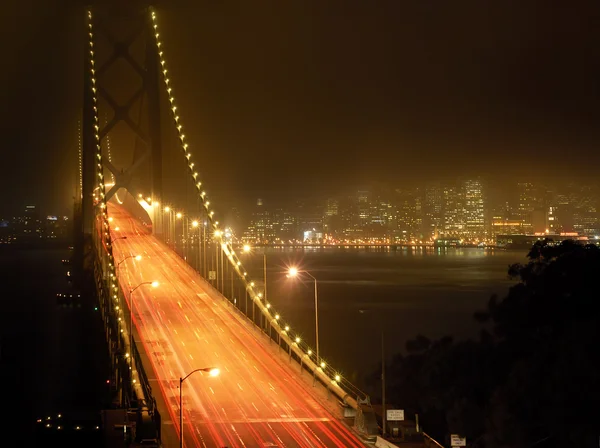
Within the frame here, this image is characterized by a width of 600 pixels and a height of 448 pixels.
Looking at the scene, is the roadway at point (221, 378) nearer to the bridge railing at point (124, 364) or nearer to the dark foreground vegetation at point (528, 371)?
the bridge railing at point (124, 364)

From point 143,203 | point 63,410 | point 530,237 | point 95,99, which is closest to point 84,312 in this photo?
point 143,203

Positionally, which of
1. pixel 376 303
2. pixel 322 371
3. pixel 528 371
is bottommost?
pixel 376 303

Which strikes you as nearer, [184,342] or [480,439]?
[480,439]

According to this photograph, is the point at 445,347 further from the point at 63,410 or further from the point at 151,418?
the point at 151,418

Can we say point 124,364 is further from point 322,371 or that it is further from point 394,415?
point 394,415

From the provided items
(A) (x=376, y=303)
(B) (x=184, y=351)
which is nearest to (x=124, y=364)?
(B) (x=184, y=351)
